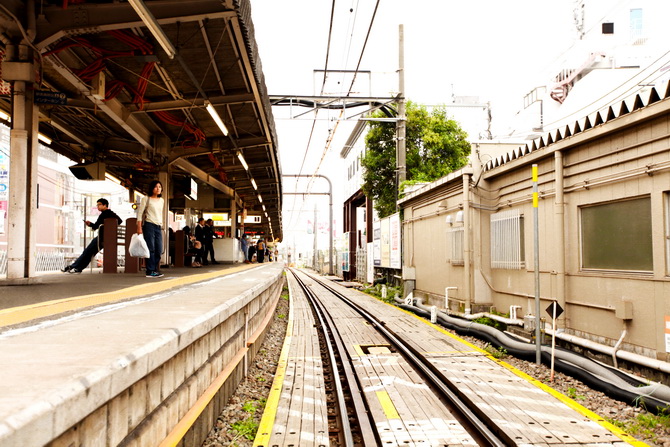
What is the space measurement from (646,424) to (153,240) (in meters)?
7.47

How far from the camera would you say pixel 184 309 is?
4.46 meters

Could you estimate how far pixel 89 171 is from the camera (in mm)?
14008

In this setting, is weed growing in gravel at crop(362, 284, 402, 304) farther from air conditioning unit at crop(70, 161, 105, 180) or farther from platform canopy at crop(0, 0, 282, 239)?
air conditioning unit at crop(70, 161, 105, 180)

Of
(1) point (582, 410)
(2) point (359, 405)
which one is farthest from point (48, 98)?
(1) point (582, 410)

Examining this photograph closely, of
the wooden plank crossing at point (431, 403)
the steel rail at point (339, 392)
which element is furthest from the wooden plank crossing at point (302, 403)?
the steel rail at point (339, 392)

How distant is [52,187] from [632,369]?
35.2m

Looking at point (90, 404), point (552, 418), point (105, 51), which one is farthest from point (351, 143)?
point (90, 404)

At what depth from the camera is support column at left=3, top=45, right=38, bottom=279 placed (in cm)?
742

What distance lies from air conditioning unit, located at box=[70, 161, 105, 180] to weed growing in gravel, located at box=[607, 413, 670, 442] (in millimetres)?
12941

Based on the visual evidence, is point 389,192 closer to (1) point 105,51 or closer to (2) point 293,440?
(1) point 105,51

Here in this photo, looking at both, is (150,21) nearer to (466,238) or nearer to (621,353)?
(621,353)

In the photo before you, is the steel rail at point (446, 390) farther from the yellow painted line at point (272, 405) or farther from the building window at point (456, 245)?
the building window at point (456, 245)

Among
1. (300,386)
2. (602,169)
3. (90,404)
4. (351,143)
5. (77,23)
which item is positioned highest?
(351,143)

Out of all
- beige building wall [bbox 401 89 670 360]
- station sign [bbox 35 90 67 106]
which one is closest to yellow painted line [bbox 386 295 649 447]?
beige building wall [bbox 401 89 670 360]
